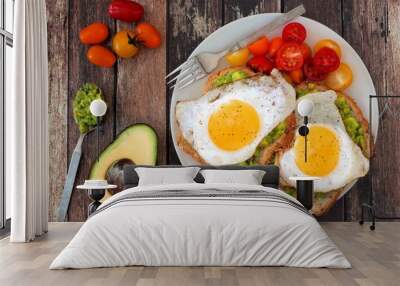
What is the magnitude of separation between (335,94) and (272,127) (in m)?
0.72

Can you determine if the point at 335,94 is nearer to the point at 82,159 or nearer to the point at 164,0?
the point at 164,0

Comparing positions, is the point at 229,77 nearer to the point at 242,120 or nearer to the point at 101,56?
the point at 242,120

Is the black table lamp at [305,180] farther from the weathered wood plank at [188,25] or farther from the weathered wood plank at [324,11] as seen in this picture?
the weathered wood plank at [188,25]

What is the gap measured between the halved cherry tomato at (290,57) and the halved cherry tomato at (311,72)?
0.36ft

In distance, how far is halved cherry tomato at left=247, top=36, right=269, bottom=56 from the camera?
20.3 feet

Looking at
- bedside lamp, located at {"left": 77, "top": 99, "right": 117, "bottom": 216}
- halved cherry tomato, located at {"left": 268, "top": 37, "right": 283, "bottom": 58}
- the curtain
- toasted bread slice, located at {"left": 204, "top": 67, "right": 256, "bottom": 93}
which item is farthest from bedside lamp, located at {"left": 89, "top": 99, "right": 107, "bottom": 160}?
halved cherry tomato, located at {"left": 268, "top": 37, "right": 283, "bottom": 58}

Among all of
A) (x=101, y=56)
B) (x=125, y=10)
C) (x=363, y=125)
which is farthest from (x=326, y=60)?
(x=101, y=56)

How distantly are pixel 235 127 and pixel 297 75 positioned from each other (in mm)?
814

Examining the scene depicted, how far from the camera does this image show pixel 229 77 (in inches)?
243

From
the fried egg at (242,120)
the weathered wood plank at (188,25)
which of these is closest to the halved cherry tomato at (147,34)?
the weathered wood plank at (188,25)

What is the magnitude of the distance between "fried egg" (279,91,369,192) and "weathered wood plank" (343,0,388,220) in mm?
276

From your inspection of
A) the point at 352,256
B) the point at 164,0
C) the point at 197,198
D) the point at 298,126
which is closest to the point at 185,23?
the point at 164,0

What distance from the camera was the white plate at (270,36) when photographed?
6.21 meters

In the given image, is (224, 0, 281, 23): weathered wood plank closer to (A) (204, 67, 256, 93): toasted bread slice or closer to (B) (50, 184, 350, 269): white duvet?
(A) (204, 67, 256, 93): toasted bread slice
